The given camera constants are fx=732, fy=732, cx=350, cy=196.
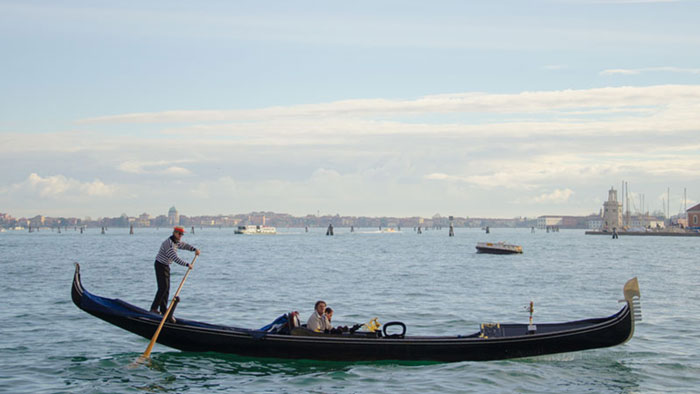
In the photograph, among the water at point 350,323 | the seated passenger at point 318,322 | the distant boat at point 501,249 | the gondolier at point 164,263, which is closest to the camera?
the water at point 350,323

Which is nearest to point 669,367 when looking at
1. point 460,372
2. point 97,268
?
point 460,372

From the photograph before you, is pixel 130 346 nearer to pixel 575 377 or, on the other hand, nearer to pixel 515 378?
pixel 515 378

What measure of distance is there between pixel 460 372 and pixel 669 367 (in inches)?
185

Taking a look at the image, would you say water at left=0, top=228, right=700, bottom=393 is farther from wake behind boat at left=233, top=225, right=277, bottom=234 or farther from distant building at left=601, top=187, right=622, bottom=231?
distant building at left=601, top=187, right=622, bottom=231

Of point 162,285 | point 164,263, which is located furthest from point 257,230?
point 164,263

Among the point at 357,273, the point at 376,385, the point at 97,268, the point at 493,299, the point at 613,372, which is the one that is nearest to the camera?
the point at 376,385

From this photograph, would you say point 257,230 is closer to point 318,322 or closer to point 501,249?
point 501,249

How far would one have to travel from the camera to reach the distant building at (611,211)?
623 feet

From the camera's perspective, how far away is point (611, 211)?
19138 centimetres

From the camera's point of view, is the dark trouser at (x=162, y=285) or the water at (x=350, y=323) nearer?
the water at (x=350, y=323)

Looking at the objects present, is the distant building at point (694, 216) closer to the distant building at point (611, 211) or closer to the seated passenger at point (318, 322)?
the distant building at point (611, 211)

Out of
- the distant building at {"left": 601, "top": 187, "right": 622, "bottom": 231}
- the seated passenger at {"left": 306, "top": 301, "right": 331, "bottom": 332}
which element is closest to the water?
the seated passenger at {"left": 306, "top": 301, "right": 331, "bottom": 332}

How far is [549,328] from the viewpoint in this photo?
1530 centimetres

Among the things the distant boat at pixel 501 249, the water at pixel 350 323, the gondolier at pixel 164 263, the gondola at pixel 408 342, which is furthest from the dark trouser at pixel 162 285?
the distant boat at pixel 501 249
